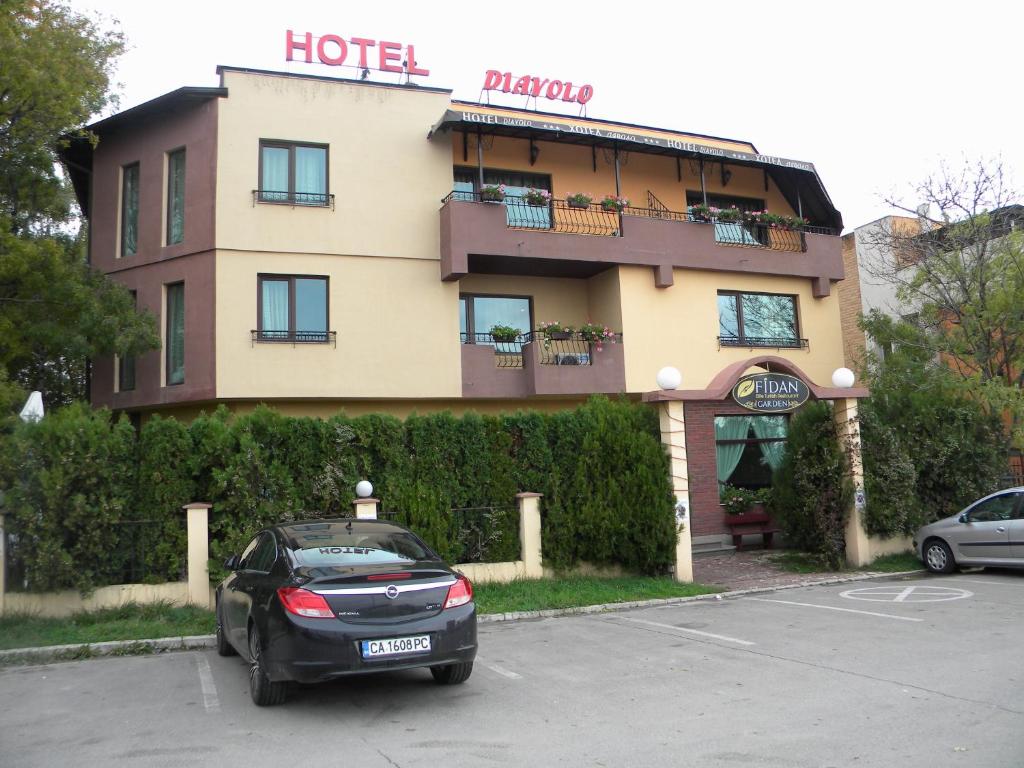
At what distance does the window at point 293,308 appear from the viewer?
55.8ft

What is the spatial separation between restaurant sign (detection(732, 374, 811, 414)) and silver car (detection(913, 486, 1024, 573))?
3.21 metres

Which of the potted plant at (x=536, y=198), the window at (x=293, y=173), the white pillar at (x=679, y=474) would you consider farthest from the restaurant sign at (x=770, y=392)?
the window at (x=293, y=173)

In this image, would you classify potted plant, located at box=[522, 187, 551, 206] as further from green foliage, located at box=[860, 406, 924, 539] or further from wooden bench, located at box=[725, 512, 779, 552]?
wooden bench, located at box=[725, 512, 779, 552]

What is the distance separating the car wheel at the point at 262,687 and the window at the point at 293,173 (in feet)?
40.3

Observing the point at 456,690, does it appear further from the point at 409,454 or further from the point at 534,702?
the point at 409,454

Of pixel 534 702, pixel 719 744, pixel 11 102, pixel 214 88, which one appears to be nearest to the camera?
pixel 719 744

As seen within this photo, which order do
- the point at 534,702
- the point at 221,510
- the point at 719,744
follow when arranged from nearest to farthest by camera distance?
the point at 719,744 → the point at 534,702 → the point at 221,510

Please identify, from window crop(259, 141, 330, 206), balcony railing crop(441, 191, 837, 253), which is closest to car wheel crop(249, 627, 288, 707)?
window crop(259, 141, 330, 206)

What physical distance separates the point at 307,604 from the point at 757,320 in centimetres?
1650

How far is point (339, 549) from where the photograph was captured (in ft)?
24.6

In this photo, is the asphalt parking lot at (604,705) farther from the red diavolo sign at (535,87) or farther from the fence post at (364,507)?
the red diavolo sign at (535,87)

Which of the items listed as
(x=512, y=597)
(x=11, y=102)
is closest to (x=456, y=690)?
(x=512, y=597)

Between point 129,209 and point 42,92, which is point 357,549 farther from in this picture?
point 129,209

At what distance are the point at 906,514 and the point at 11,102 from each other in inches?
699
